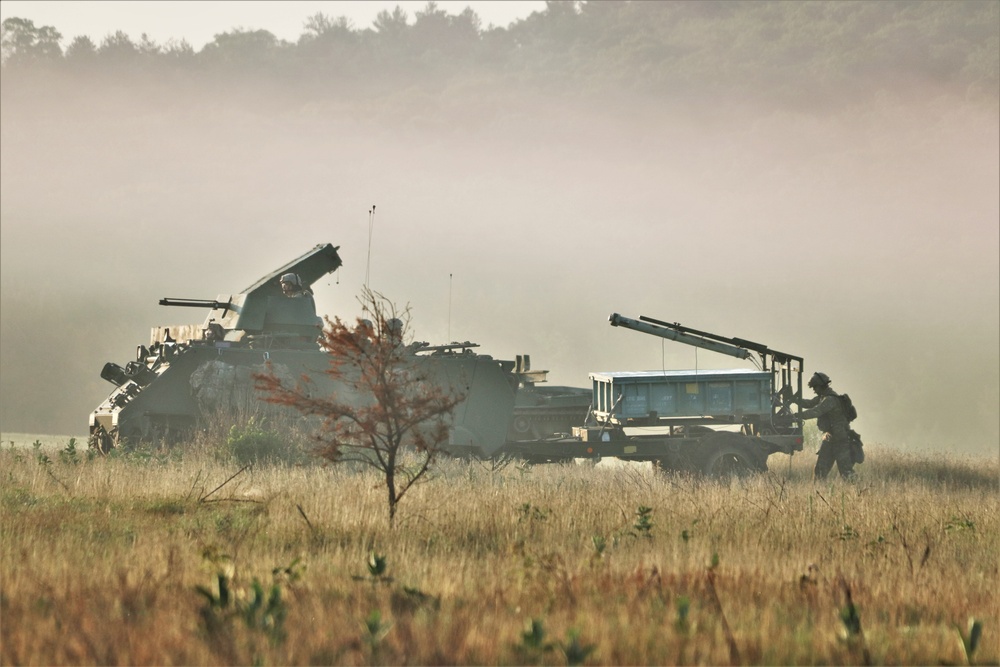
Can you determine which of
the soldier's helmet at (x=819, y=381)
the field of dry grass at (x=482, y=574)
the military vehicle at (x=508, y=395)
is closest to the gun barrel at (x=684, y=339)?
the military vehicle at (x=508, y=395)

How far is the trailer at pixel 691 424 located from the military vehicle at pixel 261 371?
140cm

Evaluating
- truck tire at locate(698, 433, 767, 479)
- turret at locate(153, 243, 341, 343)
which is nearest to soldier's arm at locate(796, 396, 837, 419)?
truck tire at locate(698, 433, 767, 479)

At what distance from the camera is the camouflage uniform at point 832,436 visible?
1864cm

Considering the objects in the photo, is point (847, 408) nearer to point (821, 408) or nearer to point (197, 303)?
point (821, 408)

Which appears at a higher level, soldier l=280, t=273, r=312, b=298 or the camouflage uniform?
soldier l=280, t=273, r=312, b=298

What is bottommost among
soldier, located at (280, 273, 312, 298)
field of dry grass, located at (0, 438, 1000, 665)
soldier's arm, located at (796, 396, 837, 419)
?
field of dry grass, located at (0, 438, 1000, 665)

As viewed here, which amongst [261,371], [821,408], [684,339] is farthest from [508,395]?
[821,408]

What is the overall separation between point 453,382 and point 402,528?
9155 mm

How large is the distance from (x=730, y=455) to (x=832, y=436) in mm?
1717

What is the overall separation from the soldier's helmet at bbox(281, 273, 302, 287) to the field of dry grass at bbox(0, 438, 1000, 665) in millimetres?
6143

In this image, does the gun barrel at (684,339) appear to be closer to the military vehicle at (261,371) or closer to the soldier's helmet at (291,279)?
the military vehicle at (261,371)

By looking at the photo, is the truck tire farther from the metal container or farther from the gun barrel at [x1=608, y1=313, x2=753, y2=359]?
the gun barrel at [x1=608, y1=313, x2=753, y2=359]

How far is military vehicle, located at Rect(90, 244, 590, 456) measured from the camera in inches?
749

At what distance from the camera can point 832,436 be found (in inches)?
735
